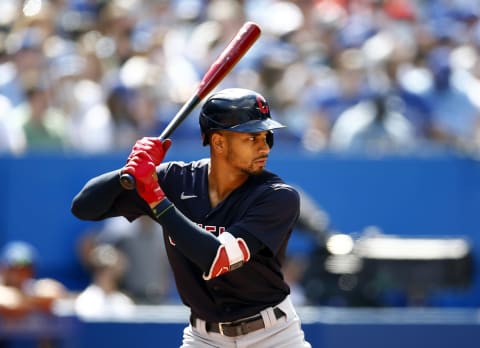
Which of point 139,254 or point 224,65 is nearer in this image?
point 224,65

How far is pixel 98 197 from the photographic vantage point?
13.8ft

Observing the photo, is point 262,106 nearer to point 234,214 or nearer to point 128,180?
point 234,214

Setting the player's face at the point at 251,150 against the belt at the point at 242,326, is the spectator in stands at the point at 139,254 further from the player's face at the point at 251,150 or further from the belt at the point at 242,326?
the player's face at the point at 251,150

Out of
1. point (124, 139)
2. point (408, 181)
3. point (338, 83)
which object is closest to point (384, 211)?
point (408, 181)

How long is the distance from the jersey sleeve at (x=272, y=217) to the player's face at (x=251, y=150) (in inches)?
4.6

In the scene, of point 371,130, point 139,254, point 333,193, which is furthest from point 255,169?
point 371,130

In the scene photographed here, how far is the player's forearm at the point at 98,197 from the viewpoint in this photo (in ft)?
13.7

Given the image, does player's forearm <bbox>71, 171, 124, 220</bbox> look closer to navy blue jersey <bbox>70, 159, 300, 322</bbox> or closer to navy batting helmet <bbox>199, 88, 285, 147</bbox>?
navy blue jersey <bbox>70, 159, 300, 322</bbox>

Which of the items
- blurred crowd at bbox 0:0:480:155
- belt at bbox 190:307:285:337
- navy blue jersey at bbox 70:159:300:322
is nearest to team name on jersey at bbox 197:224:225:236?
navy blue jersey at bbox 70:159:300:322

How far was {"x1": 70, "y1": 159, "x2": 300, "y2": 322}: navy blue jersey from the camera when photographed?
4.11 meters

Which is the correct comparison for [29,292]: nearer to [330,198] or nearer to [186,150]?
[186,150]

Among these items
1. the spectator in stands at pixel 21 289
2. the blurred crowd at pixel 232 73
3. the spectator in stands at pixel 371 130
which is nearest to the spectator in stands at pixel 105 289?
the spectator in stands at pixel 21 289

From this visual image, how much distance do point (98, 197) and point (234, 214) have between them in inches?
22.1

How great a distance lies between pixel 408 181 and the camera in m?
8.35
